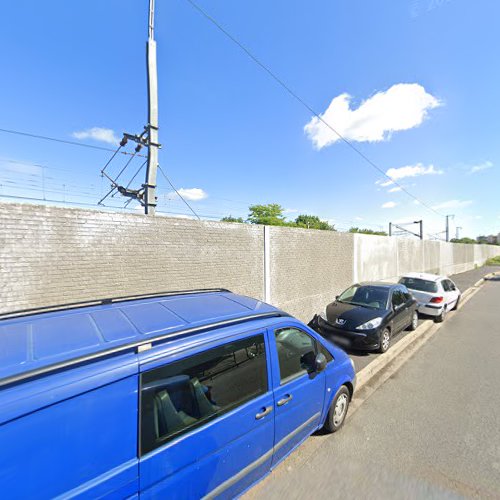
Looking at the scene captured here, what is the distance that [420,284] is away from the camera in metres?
9.05

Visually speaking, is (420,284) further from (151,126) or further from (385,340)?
(151,126)

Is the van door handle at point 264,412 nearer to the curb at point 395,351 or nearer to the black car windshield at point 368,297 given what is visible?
the curb at point 395,351

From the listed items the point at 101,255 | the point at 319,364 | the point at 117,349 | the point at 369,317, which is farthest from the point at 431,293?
the point at 117,349

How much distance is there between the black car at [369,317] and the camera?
555 cm

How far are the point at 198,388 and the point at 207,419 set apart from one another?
22 cm

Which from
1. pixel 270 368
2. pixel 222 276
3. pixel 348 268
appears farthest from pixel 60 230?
pixel 348 268

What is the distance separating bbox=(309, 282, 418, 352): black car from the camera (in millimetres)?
5547

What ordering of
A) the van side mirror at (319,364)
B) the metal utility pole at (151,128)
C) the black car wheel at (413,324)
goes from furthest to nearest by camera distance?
the black car wheel at (413,324)
the metal utility pole at (151,128)
the van side mirror at (319,364)

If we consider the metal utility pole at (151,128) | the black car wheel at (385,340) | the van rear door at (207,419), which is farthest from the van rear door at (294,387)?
the metal utility pole at (151,128)

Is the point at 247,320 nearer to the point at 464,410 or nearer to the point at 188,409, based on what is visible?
the point at 188,409

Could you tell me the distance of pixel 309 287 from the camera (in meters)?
7.80

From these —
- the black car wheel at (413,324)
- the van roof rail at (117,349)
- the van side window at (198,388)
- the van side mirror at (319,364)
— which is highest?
the van roof rail at (117,349)

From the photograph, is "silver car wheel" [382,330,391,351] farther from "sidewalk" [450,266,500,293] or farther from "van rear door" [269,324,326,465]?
"sidewalk" [450,266,500,293]

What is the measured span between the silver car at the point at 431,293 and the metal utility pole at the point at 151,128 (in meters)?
8.52
